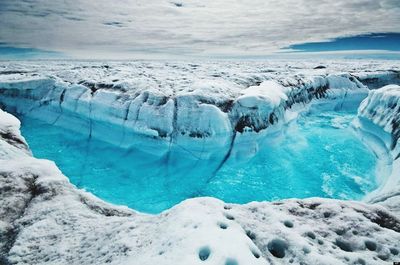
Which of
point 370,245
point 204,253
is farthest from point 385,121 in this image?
point 204,253

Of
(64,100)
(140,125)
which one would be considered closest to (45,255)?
(140,125)

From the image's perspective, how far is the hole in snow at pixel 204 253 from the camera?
8.64 feet

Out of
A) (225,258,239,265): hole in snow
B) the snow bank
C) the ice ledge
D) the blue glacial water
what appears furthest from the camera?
the snow bank

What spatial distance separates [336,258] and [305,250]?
30 centimetres

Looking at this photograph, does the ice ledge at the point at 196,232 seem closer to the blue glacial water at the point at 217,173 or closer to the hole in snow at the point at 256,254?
the hole in snow at the point at 256,254

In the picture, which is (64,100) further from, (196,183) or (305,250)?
(305,250)

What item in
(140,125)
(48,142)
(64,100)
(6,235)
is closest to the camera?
(6,235)

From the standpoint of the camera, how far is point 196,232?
284cm

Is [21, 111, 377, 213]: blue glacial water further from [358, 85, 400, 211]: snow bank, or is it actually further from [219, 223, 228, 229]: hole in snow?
[219, 223, 228, 229]: hole in snow

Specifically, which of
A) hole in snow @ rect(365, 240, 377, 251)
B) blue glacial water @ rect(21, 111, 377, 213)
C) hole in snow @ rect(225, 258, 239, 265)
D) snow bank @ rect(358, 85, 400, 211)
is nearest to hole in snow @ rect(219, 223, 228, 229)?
hole in snow @ rect(225, 258, 239, 265)

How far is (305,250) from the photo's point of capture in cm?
287

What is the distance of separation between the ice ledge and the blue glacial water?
5.10 meters

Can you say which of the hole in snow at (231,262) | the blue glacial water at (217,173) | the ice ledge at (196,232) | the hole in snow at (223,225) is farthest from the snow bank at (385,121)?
the hole in snow at (231,262)

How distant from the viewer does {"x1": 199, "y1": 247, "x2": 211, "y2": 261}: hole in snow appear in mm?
2635
